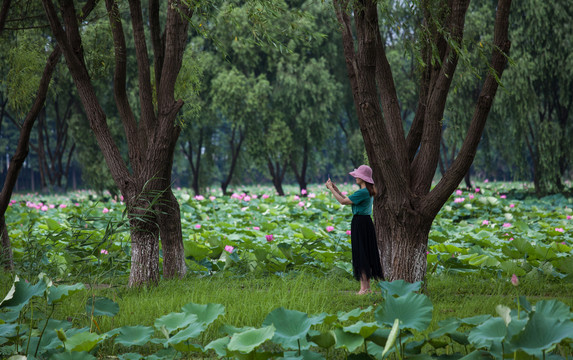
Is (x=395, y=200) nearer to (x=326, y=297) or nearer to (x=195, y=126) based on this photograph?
(x=326, y=297)

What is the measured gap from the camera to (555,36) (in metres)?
13.4

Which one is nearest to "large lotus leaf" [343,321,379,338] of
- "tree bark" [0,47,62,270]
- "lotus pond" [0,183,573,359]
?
"lotus pond" [0,183,573,359]

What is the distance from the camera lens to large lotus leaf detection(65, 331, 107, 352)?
232 centimetres

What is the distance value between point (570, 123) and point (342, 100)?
7.57m

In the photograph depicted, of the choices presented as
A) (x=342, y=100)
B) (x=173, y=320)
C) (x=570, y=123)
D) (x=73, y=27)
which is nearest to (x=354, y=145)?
(x=342, y=100)

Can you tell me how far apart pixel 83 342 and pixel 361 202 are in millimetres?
2976

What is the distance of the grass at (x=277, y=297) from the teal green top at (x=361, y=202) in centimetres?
71

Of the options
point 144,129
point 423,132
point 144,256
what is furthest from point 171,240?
point 423,132

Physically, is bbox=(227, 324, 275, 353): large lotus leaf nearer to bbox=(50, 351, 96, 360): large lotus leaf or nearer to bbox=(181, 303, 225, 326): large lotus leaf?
bbox=(181, 303, 225, 326): large lotus leaf

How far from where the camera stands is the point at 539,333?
194cm

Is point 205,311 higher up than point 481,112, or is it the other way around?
point 481,112

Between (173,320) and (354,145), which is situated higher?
(354,145)

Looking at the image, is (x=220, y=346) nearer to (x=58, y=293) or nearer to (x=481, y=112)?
(x=58, y=293)

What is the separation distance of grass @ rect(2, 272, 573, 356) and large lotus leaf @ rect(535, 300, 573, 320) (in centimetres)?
129
